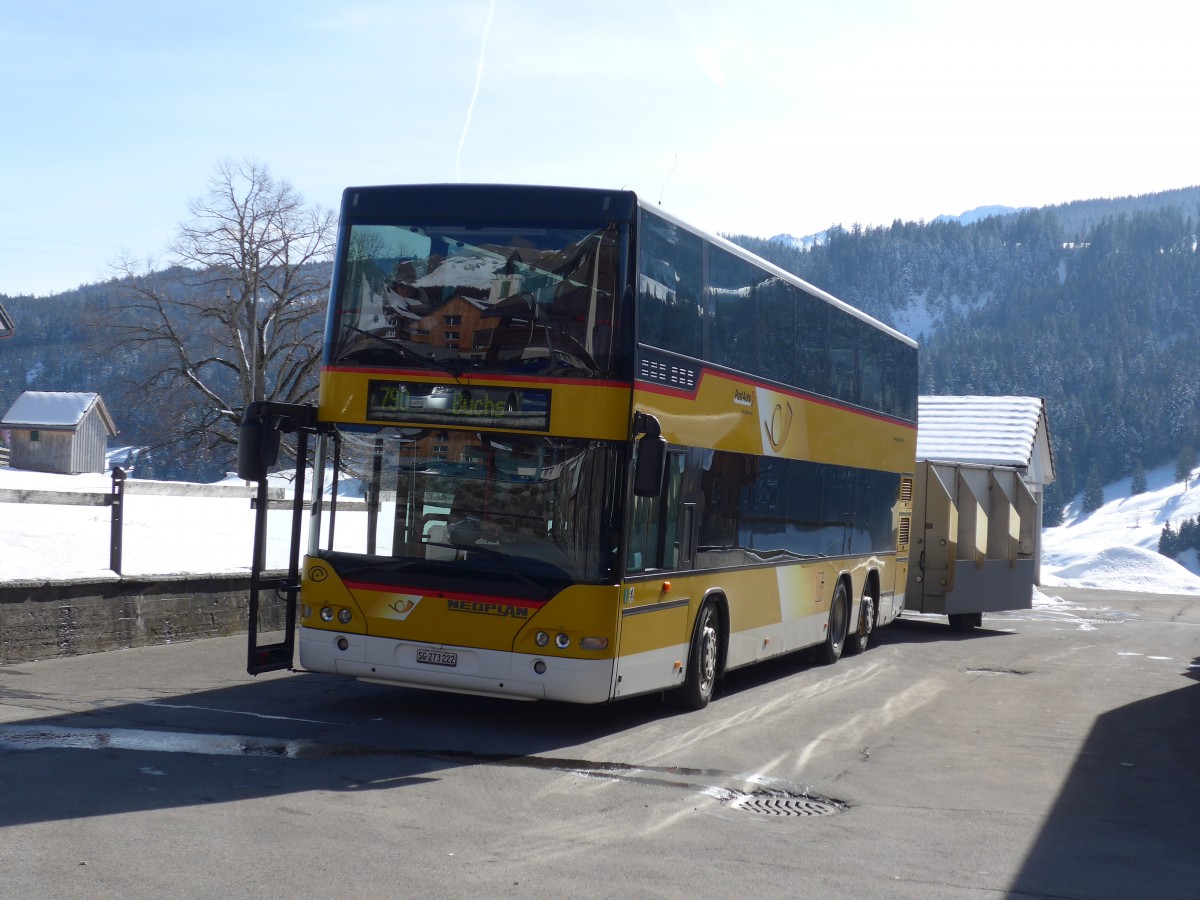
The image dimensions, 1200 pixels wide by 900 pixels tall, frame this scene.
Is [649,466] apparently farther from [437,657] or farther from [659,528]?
[437,657]

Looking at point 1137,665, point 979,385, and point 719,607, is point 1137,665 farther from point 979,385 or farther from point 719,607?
point 979,385

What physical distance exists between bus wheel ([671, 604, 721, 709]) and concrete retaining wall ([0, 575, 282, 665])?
20.0ft

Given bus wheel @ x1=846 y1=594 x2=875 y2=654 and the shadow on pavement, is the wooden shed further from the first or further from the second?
the shadow on pavement

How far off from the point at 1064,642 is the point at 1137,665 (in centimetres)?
378

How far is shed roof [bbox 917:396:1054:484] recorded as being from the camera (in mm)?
39031

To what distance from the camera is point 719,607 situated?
12359mm

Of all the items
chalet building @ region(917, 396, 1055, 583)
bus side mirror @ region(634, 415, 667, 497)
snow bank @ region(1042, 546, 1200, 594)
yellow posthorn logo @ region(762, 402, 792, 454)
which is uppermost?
chalet building @ region(917, 396, 1055, 583)

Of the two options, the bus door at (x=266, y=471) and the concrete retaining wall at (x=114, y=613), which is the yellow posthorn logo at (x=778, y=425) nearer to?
the bus door at (x=266, y=471)

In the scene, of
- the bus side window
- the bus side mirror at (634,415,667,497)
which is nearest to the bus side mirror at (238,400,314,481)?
the bus side mirror at (634,415,667,497)

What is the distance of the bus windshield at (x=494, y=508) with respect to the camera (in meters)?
9.93

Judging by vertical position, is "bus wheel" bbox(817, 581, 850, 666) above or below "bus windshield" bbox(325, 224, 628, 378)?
below

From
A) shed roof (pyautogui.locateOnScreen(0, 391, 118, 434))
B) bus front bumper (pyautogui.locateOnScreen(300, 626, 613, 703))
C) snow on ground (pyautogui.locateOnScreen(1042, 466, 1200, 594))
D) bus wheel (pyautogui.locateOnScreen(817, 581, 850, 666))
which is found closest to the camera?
bus front bumper (pyautogui.locateOnScreen(300, 626, 613, 703))

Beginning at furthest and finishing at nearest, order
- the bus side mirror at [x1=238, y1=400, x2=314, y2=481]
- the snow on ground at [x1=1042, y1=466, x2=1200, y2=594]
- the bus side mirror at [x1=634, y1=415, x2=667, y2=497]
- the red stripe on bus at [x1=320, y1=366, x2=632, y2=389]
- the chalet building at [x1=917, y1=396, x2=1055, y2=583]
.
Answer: the snow on ground at [x1=1042, y1=466, x2=1200, y2=594] < the chalet building at [x1=917, y1=396, x2=1055, y2=583] < the bus side mirror at [x1=238, y1=400, x2=314, y2=481] < the red stripe on bus at [x1=320, y1=366, x2=632, y2=389] < the bus side mirror at [x1=634, y1=415, x2=667, y2=497]

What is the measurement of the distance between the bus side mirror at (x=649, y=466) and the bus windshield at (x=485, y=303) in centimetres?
63
